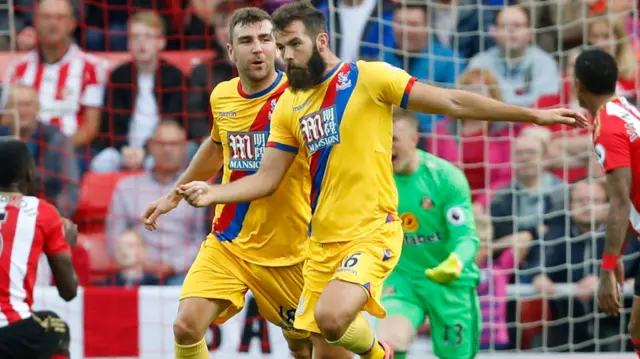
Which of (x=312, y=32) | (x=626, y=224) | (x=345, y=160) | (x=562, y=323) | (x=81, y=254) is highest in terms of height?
(x=312, y=32)

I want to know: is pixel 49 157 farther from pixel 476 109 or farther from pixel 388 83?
pixel 476 109

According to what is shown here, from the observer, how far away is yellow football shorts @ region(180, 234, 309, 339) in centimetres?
665

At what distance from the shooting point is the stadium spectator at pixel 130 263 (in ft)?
31.9

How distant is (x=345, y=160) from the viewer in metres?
5.95

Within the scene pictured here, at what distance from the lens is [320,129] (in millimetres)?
5988

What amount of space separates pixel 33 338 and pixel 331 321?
5.60 ft

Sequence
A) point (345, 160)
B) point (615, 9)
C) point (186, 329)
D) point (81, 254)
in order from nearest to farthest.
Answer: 1. point (345, 160)
2. point (186, 329)
3. point (81, 254)
4. point (615, 9)

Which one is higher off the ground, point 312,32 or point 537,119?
point 312,32

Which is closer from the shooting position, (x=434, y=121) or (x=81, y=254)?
(x=81, y=254)

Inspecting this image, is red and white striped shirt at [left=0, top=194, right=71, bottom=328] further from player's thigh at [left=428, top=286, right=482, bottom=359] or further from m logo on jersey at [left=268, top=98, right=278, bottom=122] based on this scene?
player's thigh at [left=428, top=286, right=482, bottom=359]

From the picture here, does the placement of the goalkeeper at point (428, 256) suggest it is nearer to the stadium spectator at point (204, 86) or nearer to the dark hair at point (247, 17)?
the dark hair at point (247, 17)

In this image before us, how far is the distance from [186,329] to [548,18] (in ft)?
17.9

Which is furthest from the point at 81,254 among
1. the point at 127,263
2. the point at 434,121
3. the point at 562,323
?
the point at 562,323

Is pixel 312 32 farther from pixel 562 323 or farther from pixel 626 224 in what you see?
pixel 562 323
